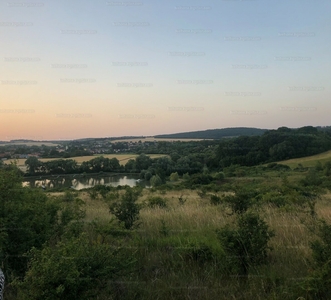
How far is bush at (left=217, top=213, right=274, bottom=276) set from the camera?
3.45 m

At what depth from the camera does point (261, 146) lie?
53.8 meters

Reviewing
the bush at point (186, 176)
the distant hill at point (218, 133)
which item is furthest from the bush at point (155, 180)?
the distant hill at point (218, 133)

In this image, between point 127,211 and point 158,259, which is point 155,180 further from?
point 158,259

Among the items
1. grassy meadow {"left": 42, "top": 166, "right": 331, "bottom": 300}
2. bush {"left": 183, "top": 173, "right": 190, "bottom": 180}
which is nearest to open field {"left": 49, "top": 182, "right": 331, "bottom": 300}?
grassy meadow {"left": 42, "top": 166, "right": 331, "bottom": 300}

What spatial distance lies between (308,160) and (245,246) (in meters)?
60.5

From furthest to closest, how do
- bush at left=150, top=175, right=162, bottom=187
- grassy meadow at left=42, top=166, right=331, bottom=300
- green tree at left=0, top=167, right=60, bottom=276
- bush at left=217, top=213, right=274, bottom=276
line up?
bush at left=150, top=175, right=162, bottom=187 < green tree at left=0, top=167, right=60, bottom=276 < bush at left=217, top=213, right=274, bottom=276 < grassy meadow at left=42, top=166, right=331, bottom=300

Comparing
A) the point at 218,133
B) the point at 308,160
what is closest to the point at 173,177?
the point at 218,133

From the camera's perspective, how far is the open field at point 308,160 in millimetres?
52625

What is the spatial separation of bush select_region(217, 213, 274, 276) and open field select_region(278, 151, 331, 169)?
5396cm

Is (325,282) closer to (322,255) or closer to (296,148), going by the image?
(322,255)

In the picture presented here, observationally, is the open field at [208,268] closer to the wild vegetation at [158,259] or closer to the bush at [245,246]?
the wild vegetation at [158,259]

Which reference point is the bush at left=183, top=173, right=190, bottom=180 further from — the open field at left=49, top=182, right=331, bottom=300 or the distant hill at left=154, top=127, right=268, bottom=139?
the open field at left=49, top=182, right=331, bottom=300

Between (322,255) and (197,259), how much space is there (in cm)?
163

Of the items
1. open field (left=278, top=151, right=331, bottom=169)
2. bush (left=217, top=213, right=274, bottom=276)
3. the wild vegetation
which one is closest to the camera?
the wild vegetation
